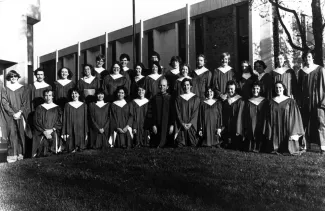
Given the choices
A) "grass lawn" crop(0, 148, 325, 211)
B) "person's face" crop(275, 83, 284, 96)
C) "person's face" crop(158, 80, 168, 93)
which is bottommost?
"grass lawn" crop(0, 148, 325, 211)

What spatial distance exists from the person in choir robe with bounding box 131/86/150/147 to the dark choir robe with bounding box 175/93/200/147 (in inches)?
27.8

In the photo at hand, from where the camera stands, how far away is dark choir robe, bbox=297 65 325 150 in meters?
8.22

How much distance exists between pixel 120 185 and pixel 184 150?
2.22 m

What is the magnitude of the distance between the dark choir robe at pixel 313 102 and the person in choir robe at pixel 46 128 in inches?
196

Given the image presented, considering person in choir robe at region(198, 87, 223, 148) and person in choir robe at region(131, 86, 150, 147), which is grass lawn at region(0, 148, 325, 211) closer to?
person in choir robe at region(198, 87, 223, 148)

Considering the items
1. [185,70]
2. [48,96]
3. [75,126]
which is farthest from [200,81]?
[48,96]

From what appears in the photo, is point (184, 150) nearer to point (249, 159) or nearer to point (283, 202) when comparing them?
point (249, 159)

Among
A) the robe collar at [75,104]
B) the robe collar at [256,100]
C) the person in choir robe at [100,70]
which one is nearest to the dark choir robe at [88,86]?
the person in choir robe at [100,70]

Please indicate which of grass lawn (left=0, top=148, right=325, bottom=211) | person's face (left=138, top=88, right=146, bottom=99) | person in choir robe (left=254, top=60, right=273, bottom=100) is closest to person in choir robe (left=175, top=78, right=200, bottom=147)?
grass lawn (left=0, top=148, right=325, bottom=211)

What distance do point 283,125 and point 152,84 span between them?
9.62 feet

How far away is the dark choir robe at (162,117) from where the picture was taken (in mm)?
8977

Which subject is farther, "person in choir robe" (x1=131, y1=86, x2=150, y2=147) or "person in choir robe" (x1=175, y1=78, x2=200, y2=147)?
"person in choir robe" (x1=131, y1=86, x2=150, y2=147)

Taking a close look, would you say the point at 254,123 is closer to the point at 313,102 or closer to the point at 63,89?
the point at 313,102

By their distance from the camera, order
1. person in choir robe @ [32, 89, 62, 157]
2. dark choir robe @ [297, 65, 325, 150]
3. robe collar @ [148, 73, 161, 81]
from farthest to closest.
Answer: robe collar @ [148, 73, 161, 81]
person in choir robe @ [32, 89, 62, 157]
dark choir robe @ [297, 65, 325, 150]
